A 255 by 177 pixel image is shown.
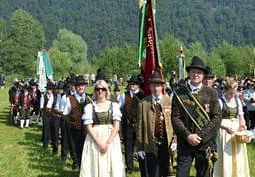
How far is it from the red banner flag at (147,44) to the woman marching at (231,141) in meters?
1.33

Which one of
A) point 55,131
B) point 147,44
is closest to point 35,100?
point 55,131

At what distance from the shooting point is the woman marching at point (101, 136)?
6.33 metres

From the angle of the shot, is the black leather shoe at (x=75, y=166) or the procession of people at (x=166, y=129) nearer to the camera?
the procession of people at (x=166, y=129)

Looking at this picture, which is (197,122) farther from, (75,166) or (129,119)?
(75,166)

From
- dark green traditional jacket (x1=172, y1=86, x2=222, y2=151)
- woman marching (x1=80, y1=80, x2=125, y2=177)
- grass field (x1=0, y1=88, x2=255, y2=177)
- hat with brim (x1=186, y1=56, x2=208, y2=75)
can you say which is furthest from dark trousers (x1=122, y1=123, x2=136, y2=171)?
hat with brim (x1=186, y1=56, x2=208, y2=75)

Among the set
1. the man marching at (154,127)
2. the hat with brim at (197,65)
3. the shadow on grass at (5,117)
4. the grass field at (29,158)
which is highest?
the hat with brim at (197,65)

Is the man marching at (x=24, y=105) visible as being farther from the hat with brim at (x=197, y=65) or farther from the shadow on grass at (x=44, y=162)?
the hat with brim at (x=197, y=65)

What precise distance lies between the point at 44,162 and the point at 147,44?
4.99 meters

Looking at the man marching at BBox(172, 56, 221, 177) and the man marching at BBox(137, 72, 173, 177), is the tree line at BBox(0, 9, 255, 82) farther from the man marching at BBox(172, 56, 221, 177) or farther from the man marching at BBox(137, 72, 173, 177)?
the man marching at BBox(172, 56, 221, 177)

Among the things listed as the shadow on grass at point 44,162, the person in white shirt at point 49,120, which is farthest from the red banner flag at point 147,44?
the person in white shirt at point 49,120

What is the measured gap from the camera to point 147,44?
7.25 meters

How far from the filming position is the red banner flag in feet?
23.5

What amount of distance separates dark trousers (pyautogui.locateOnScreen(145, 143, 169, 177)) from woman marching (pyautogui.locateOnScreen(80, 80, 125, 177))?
18.5 inches

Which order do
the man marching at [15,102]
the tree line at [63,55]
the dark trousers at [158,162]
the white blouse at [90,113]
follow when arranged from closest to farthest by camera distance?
the white blouse at [90,113], the dark trousers at [158,162], the man marching at [15,102], the tree line at [63,55]
